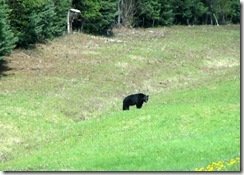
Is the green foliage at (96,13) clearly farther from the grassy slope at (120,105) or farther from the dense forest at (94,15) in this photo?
the grassy slope at (120,105)

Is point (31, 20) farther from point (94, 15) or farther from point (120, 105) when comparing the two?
point (94, 15)

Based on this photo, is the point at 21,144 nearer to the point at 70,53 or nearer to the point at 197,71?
the point at 197,71

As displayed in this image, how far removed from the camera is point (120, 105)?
34.5 m

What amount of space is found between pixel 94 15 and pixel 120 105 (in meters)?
36.1

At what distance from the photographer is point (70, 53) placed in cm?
5250

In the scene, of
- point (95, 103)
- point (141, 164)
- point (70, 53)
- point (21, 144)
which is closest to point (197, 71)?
point (95, 103)

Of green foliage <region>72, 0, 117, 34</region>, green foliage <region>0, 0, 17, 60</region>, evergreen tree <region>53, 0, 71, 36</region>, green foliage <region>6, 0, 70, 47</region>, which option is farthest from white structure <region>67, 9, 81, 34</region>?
green foliage <region>0, 0, 17, 60</region>

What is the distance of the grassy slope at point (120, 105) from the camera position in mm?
17203

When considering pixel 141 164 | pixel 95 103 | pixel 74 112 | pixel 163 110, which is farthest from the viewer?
pixel 95 103

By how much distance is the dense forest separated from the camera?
48.5m

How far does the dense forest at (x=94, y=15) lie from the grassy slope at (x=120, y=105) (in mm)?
2361

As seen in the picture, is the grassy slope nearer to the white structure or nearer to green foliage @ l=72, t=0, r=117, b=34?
the white structure

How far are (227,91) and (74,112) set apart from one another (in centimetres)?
1259

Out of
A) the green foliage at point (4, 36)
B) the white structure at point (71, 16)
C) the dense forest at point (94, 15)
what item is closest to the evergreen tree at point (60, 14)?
the dense forest at point (94, 15)
